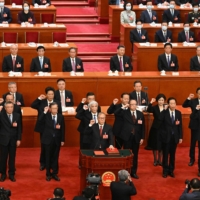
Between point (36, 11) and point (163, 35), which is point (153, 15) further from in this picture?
point (36, 11)

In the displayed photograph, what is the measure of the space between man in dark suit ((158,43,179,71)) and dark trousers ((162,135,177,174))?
3.36m

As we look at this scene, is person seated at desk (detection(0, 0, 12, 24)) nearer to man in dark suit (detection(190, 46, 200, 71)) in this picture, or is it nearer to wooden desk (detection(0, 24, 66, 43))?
wooden desk (detection(0, 24, 66, 43))

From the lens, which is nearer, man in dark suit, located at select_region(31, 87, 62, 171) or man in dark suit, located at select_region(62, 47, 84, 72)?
man in dark suit, located at select_region(31, 87, 62, 171)

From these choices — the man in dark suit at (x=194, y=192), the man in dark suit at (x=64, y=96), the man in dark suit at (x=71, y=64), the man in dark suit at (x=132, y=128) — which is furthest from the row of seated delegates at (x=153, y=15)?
the man in dark suit at (x=194, y=192)

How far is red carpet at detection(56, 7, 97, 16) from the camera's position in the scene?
1811 cm

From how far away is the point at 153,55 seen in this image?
48.9 feet

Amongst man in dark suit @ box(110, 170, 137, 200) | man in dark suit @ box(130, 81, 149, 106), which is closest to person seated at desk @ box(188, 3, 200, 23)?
man in dark suit @ box(130, 81, 149, 106)

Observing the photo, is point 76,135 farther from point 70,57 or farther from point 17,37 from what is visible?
point 17,37

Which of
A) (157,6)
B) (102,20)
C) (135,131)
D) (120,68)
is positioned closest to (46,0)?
(102,20)

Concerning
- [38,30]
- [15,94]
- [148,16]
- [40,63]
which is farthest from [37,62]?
[148,16]

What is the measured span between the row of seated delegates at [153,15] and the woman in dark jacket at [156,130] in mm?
5243

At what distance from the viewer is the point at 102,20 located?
58.6 ft

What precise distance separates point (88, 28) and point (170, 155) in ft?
23.4

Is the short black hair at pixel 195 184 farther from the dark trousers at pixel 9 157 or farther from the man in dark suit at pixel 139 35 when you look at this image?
the man in dark suit at pixel 139 35
